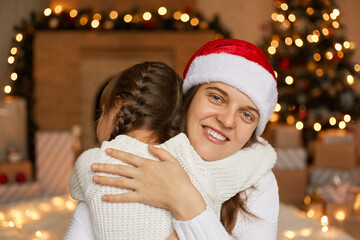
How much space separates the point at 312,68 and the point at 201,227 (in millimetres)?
4180

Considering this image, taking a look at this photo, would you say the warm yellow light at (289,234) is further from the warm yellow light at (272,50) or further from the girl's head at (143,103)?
the warm yellow light at (272,50)

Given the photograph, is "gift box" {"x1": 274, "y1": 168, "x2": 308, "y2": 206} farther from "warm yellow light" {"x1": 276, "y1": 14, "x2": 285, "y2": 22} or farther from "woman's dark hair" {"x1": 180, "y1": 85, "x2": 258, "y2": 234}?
"woman's dark hair" {"x1": 180, "y1": 85, "x2": 258, "y2": 234}

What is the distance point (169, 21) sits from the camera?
4652mm

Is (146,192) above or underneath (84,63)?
above

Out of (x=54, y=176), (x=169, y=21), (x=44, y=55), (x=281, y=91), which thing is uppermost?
(x=169, y=21)

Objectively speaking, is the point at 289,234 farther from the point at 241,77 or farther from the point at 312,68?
the point at 312,68

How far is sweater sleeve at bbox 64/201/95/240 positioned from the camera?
1.09 meters

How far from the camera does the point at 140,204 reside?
38.4 inches

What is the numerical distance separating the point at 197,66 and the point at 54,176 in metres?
2.77

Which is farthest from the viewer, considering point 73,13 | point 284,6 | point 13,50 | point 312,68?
point 284,6

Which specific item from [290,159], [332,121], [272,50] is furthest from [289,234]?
[272,50]

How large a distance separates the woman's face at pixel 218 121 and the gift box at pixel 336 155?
306 cm

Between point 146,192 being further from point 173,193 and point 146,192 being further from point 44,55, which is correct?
point 44,55

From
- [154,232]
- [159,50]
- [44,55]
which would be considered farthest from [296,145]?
[154,232]
